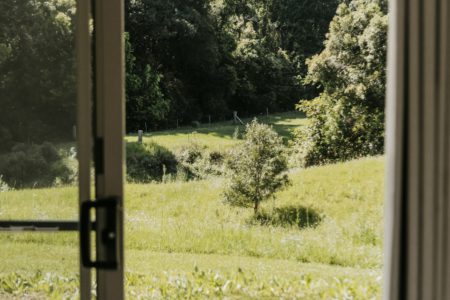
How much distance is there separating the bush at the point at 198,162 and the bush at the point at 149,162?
0.29 feet

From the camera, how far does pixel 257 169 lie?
17.3ft

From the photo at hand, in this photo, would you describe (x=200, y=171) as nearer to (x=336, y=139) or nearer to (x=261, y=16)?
(x=336, y=139)

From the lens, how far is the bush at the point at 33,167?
1540 mm

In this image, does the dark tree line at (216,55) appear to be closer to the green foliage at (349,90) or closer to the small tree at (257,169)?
the green foliage at (349,90)

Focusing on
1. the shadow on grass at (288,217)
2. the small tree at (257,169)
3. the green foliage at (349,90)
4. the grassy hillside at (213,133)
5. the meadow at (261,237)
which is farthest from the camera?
the grassy hillside at (213,133)

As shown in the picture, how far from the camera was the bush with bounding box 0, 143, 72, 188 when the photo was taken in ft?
5.05

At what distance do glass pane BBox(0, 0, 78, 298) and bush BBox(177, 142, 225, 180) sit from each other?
4.11 m

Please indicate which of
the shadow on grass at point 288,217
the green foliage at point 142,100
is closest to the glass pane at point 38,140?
the shadow on grass at point 288,217

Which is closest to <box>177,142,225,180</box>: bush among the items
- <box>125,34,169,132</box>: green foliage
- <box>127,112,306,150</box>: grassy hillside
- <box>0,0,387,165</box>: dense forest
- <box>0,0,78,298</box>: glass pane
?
<box>127,112,306,150</box>: grassy hillside

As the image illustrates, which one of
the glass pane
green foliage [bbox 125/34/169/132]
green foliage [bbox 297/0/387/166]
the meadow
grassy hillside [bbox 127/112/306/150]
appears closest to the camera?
the glass pane

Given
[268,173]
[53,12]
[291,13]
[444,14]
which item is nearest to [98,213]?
[53,12]

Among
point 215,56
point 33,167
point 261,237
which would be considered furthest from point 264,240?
point 33,167

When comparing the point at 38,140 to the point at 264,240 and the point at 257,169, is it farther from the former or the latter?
the point at 264,240

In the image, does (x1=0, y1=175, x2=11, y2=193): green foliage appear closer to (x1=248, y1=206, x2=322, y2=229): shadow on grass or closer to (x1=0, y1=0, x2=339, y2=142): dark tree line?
(x1=248, y1=206, x2=322, y2=229): shadow on grass
